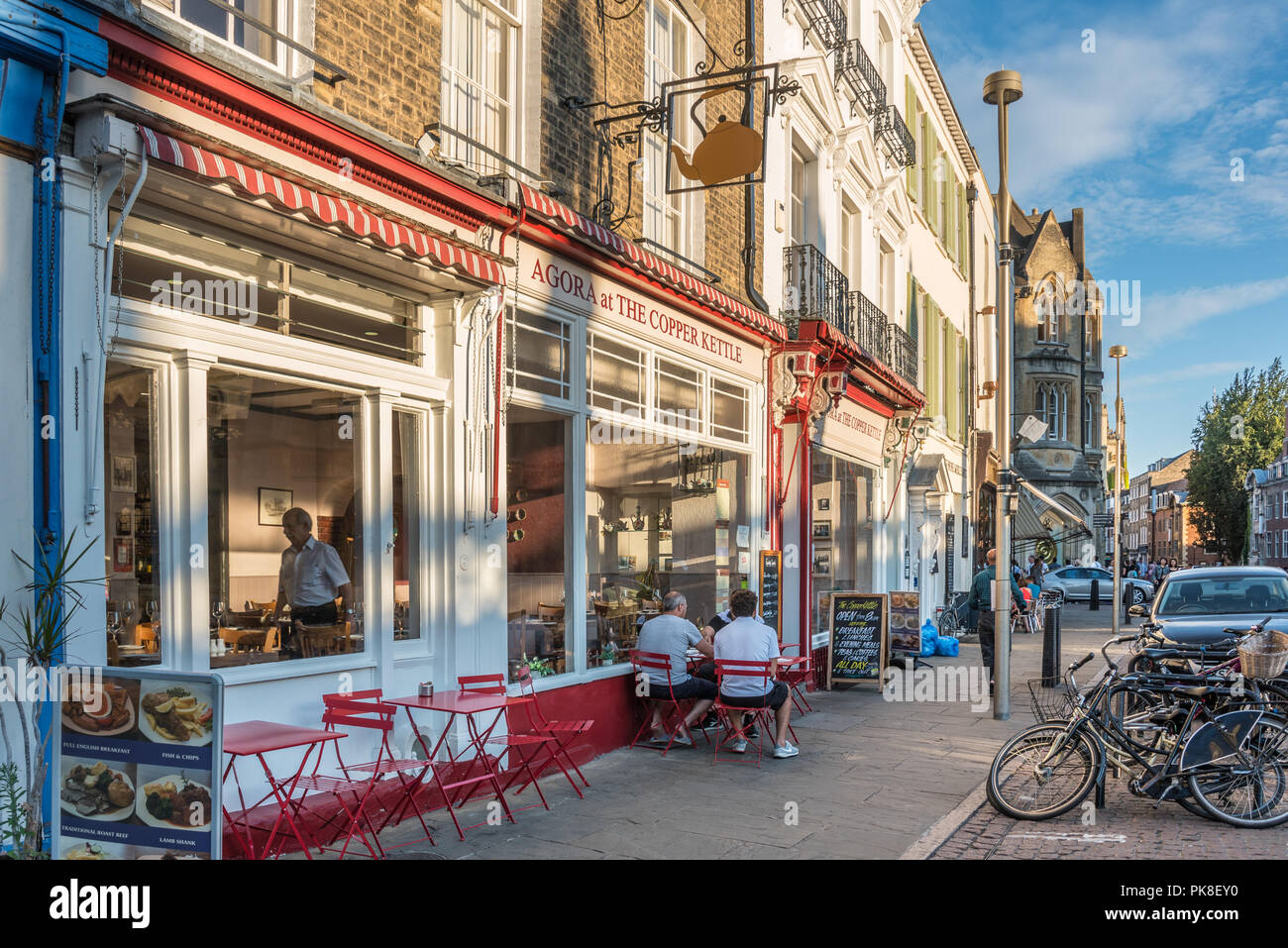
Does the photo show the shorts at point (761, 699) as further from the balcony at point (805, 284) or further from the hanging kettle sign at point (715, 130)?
the balcony at point (805, 284)

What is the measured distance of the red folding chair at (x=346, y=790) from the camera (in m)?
5.88

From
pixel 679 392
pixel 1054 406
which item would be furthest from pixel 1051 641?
pixel 1054 406

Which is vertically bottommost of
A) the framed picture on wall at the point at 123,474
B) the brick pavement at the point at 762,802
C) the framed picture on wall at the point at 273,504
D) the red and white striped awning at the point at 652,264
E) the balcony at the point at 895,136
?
the brick pavement at the point at 762,802

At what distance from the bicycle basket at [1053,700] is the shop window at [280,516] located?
4.37 metres

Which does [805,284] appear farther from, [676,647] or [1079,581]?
[1079,581]

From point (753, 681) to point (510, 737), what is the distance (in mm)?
2627

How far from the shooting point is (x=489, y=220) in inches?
308

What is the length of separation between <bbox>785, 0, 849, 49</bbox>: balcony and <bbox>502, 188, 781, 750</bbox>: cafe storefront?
16.1 feet

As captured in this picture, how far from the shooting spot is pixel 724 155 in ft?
34.3

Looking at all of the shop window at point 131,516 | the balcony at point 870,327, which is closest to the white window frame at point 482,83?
the shop window at point 131,516

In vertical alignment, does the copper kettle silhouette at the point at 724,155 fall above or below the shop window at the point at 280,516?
above
